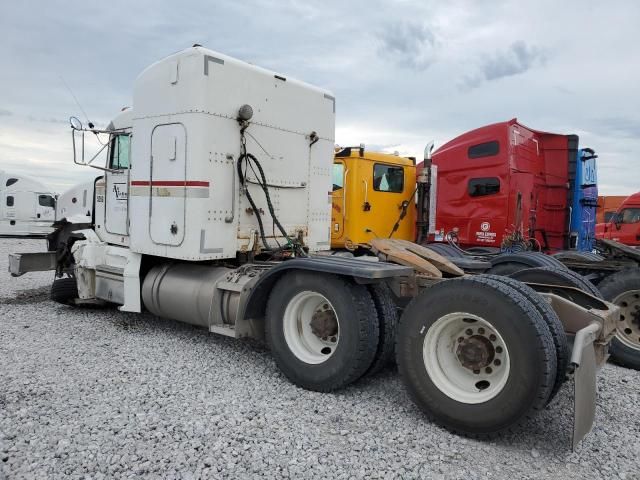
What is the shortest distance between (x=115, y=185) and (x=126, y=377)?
129 inches

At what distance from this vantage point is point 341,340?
423 centimetres

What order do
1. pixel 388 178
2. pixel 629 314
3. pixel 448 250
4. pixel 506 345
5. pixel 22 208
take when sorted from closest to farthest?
pixel 506 345 → pixel 629 314 → pixel 448 250 → pixel 388 178 → pixel 22 208

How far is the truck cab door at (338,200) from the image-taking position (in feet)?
28.7

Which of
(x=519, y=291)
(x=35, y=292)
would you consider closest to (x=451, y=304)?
(x=519, y=291)

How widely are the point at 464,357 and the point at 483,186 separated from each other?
5.71 m

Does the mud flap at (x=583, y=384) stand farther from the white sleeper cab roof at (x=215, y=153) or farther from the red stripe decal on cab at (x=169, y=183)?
the red stripe decal on cab at (x=169, y=183)

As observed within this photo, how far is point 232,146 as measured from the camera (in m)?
5.66

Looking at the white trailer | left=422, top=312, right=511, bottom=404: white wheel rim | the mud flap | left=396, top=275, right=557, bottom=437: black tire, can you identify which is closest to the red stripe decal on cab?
left=396, top=275, right=557, bottom=437: black tire

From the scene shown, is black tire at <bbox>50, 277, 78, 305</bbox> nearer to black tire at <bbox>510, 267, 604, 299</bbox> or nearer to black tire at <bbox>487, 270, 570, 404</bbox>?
black tire at <bbox>510, 267, 604, 299</bbox>

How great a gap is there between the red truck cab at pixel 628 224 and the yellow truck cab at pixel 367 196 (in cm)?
832

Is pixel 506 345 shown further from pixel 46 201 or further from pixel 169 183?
pixel 46 201

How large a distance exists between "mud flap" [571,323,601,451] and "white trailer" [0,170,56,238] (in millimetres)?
23374

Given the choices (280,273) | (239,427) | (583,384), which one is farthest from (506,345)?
(280,273)

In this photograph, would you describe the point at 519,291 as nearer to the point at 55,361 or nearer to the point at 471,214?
the point at 55,361
